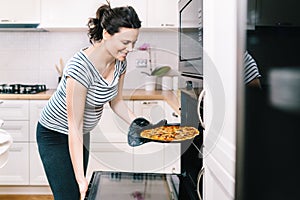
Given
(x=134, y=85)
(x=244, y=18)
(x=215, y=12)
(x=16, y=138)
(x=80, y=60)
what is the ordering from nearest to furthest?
(x=244, y=18) → (x=215, y=12) → (x=80, y=60) → (x=16, y=138) → (x=134, y=85)

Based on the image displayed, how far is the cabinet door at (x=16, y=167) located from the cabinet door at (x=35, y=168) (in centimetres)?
3

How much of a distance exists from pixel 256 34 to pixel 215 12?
62 cm

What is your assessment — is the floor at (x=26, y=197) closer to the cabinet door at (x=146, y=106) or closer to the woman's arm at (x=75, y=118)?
the cabinet door at (x=146, y=106)

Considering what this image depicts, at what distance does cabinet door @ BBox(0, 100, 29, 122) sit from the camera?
3219mm

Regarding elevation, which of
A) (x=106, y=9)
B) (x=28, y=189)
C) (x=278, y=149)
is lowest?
(x=28, y=189)

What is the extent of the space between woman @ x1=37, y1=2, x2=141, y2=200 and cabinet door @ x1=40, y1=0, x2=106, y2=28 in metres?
1.75

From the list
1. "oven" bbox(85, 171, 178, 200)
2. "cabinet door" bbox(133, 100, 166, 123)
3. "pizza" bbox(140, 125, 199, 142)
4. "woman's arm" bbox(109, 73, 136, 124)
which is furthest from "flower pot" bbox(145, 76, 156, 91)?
"oven" bbox(85, 171, 178, 200)

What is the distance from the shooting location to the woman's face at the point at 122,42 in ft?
4.95

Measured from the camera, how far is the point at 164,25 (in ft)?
11.6

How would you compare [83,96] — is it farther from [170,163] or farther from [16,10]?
[16,10]

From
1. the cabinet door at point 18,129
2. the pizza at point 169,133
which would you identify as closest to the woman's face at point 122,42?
the pizza at point 169,133

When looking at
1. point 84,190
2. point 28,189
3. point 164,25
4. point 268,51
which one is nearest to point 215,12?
point 268,51

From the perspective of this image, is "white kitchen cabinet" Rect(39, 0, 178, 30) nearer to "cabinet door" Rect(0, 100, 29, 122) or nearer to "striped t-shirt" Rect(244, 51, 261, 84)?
"cabinet door" Rect(0, 100, 29, 122)

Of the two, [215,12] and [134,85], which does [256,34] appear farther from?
[134,85]
